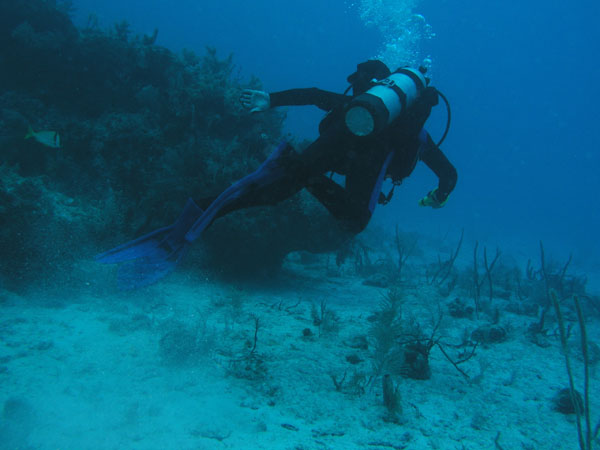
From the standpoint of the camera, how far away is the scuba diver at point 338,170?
311 centimetres

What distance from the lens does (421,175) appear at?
75.2 m

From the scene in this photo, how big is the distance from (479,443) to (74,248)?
20.1 feet

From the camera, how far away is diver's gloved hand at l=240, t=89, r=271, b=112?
4066 mm

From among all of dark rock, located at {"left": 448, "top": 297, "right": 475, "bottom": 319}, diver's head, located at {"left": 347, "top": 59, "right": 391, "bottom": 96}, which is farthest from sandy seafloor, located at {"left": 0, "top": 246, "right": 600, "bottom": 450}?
diver's head, located at {"left": 347, "top": 59, "right": 391, "bottom": 96}

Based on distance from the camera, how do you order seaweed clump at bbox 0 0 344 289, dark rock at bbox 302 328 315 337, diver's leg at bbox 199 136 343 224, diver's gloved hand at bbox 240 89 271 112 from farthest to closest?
seaweed clump at bbox 0 0 344 289
dark rock at bbox 302 328 315 337
diver's gloved hand at bbox 240 89 271 112
diver's leg at bbox 199 136 343 224

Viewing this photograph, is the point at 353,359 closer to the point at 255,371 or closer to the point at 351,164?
the point at 255,371

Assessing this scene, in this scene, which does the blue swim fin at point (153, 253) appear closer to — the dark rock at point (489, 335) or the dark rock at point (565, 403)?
the dark rock at point (565, 403)

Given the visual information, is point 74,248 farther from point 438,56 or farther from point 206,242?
point 438,56

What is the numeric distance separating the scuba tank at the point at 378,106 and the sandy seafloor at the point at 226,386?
282cm

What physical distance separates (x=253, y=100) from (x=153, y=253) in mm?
2275

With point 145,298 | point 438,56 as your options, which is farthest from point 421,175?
point 145,298

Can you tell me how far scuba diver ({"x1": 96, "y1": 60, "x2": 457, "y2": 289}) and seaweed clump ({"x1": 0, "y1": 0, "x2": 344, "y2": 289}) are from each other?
266 cm

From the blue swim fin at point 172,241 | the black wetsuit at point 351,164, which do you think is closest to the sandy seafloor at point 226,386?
the blue swim fin at point 172,241

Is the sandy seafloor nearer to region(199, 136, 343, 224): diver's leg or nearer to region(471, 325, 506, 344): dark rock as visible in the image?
region(471, 325, 506, 344): dark rock
